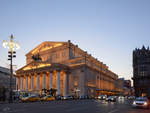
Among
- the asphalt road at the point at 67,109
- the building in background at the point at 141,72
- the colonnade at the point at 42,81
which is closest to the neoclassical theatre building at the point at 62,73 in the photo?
the colonnade at the point at 42,81

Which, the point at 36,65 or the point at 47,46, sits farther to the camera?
the point at 47,46

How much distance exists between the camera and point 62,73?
89.8 metres

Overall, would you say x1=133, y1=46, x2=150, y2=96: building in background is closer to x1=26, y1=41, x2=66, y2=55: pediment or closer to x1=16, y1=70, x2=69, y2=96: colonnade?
x1=16, y1=70, x2=69, y2=96: colonnade

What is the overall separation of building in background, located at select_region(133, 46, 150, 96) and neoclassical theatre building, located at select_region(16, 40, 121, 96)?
19.7 meters

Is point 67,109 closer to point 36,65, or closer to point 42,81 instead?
point 42,81

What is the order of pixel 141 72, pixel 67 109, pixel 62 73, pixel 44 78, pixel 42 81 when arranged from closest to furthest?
1. pixel 67 109
2. pixel 141 72
3. pixel 62 73
4. pixel 44 78
5. pixel 42 81

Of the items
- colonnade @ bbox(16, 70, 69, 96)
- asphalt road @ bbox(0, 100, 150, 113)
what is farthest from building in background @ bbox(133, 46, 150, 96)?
asphalt road @ bbox(0, 100, 150, 113)

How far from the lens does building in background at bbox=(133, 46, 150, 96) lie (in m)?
81.5

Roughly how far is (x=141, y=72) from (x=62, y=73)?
3469 centimetres

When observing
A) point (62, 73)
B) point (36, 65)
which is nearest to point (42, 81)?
point (36, 65)

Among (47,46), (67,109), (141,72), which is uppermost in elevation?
(47,46)

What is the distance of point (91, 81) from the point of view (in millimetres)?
93062

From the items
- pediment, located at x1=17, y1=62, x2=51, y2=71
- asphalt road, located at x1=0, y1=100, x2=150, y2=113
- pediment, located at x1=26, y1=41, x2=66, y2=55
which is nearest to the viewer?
asphalt road, located at x1=0, y1=100, x2=150, y2=113

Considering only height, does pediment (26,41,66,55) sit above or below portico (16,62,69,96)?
above
